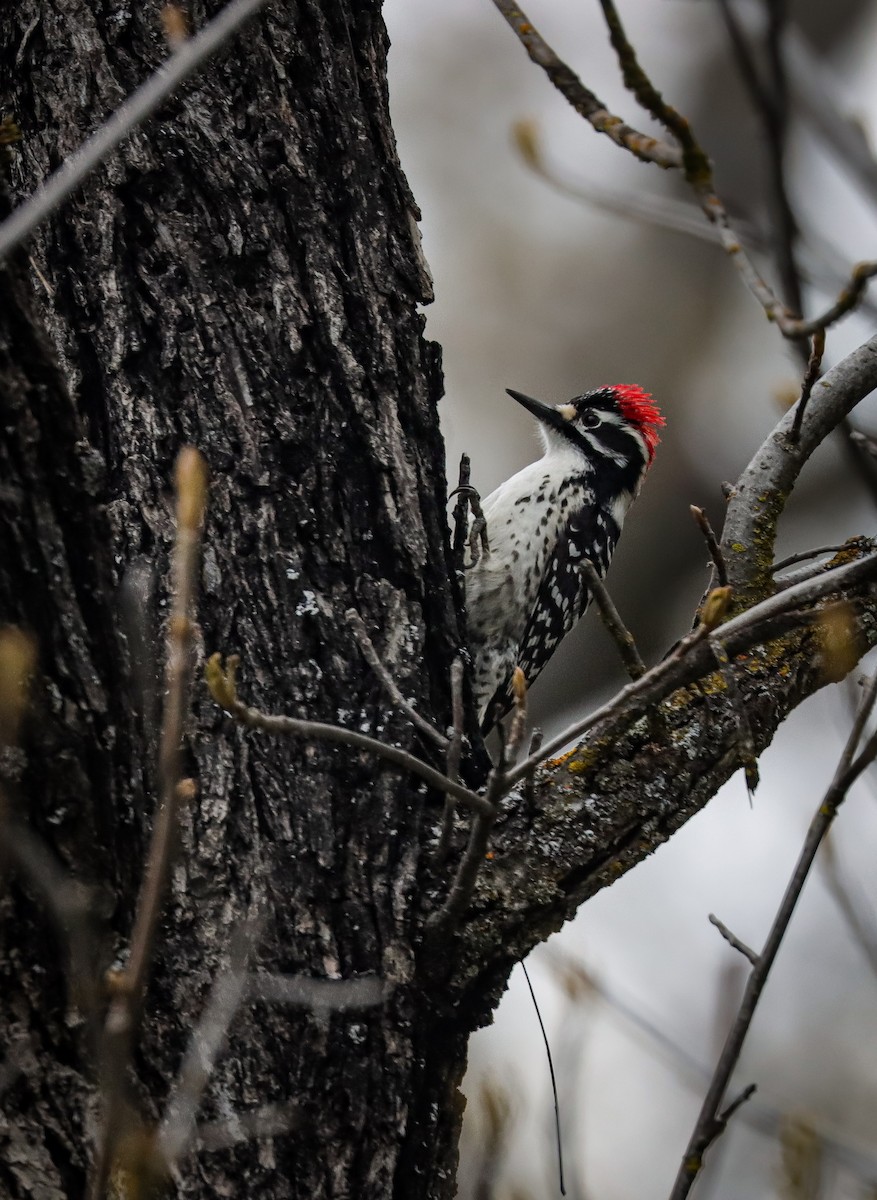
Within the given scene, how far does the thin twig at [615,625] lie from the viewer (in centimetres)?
224

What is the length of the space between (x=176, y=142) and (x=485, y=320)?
561 centimetres

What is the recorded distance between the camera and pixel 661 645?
6340 mm

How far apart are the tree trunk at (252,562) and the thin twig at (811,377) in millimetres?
744

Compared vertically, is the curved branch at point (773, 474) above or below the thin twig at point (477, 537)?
below

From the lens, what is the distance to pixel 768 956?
170 centimetres

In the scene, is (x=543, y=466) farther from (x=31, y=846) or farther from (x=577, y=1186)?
(x=31, y=846)

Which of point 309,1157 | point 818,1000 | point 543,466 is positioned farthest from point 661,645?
point 309,1157

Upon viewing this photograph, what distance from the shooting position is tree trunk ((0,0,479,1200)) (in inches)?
71.6

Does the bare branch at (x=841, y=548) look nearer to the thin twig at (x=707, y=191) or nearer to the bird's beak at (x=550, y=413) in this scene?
the thin twig at (x=707, y=191)

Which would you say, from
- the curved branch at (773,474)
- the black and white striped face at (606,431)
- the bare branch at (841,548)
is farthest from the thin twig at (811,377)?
the black and white striped face at (606,431)

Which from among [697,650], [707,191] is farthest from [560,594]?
[707,191]

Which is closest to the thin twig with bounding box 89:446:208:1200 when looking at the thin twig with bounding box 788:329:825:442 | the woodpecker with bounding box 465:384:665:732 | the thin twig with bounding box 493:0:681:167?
the thin twig with bounding box 493:0:681:167

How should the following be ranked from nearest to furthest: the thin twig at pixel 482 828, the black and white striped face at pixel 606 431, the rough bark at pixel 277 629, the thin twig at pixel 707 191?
1. the thin twig at pixel 707 191
2. the thin twig at pixel 482 828
3. the rough bark at pixel 277 629
4. the black and white striped face at pixel 606 431

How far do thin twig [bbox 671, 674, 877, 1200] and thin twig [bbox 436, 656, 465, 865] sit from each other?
0.50 m
